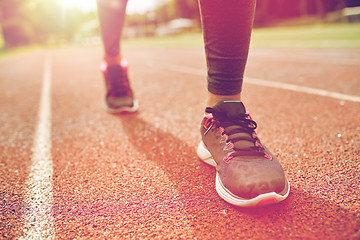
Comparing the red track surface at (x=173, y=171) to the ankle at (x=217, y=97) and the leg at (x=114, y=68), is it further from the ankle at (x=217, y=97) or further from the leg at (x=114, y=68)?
the ankle at (x=217, y=97)

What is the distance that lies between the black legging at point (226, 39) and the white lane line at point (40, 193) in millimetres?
871

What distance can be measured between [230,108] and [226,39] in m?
0.30

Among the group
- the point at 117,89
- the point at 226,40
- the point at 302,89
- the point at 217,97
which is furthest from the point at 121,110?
the point at 302,89

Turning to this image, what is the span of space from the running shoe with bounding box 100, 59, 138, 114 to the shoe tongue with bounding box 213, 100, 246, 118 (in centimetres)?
127

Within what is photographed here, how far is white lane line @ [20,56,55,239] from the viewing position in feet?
3.32

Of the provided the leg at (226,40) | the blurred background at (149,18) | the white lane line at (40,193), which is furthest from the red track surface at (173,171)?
the blurred background at (149,18)

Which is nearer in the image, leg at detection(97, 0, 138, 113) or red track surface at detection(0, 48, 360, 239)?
red track surface at detection(0, 48, 360, 239)

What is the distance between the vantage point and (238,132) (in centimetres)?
120

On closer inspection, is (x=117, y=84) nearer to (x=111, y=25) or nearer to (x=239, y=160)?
(x=111, y=25)

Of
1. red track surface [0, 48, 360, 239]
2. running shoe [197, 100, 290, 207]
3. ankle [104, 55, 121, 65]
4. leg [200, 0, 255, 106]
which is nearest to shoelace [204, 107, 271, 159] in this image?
running shoe [197, 100, 290, 207]

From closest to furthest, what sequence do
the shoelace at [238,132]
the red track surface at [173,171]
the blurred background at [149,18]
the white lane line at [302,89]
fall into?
the red track surface at [173,171] < the shoelace at [238,132] < the white lane line at [302,89] < the blurred background at [149,18]

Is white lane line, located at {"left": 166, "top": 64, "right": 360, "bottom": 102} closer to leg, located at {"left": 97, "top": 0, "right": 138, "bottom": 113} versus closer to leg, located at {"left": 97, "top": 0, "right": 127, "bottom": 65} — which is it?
leg, located at {"left": 97, "top": 0, "right": 138, "bottom": 113}

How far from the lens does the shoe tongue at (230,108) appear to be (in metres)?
1.22

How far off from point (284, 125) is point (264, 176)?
103cm
